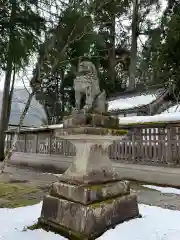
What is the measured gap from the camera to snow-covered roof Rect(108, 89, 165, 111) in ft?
43.9

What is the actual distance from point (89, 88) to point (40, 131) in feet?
24.1

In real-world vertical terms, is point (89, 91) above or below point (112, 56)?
below

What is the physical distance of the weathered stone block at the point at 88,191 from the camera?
2848mm

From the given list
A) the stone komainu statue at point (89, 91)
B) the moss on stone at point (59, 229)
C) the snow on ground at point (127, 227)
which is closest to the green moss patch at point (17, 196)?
the snow on ground at point (127, 227)

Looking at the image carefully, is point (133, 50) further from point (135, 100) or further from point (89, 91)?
point (89, 91)

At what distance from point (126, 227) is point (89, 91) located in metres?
1.73

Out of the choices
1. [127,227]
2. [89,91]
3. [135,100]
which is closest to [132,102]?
[135,100]

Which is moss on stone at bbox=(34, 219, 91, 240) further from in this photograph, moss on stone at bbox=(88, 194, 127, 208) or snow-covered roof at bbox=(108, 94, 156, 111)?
snow-covered roof at bbox=(108, 94, 156, 111)

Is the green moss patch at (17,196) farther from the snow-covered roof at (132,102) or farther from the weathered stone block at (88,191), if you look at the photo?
the snow-covered roof at (132,102)

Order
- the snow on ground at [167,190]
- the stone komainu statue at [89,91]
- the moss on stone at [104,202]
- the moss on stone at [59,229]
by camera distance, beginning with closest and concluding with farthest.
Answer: the moss on stone at [59,229], the moss on stone at [104,202], the stone komainu statue at [89,91], the snow on ground at [167,190]

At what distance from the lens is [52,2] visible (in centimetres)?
687

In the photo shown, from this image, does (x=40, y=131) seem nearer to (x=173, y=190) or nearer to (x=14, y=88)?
(x=14, y=88)

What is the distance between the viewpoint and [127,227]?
299 centimetres

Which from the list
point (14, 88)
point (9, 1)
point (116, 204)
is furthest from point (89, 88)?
point (14, 88)
